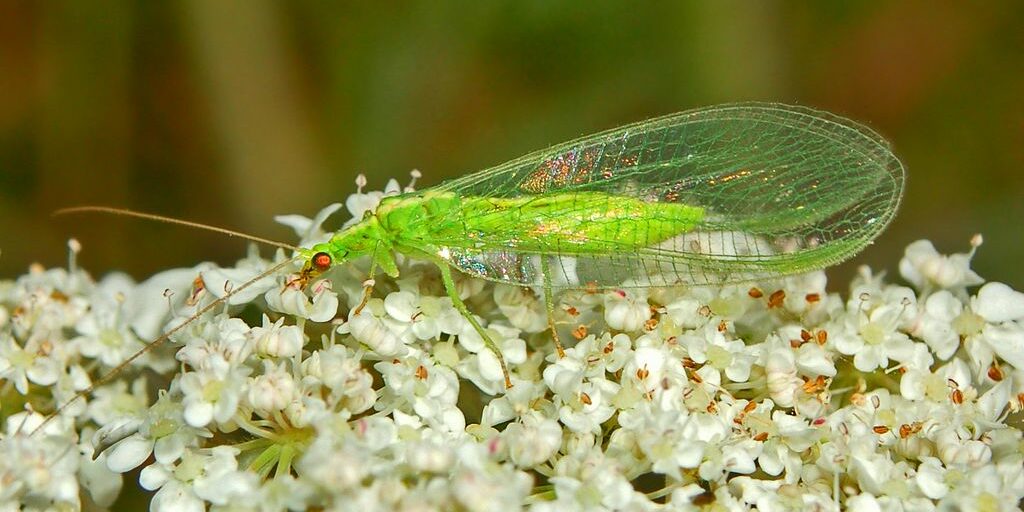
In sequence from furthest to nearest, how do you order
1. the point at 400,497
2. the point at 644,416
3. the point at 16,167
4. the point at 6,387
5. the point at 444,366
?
the point at 16,167 < the point at 6,387 < the point at 444,366 < the point at 644,416 < the point at 400,497

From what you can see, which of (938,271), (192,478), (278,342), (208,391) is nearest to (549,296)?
(278,342)

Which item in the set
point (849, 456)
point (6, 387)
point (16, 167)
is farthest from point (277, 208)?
point (849, 456)

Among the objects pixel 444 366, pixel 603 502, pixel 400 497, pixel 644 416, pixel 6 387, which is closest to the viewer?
pixel 400 497

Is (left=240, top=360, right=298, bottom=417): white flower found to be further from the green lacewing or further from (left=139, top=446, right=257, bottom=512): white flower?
the green lacewing

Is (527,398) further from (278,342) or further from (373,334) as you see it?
(278,342)

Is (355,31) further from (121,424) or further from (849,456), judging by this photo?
(849,456)

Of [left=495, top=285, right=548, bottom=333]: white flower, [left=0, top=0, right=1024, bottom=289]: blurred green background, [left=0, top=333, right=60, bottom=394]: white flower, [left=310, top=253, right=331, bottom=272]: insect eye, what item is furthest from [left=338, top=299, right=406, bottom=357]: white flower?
[left=0, top=0, right=1024, bottom=289]: blurred green background

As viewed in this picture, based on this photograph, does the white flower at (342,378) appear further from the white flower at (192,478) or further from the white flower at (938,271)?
the white flower at (938,271)
